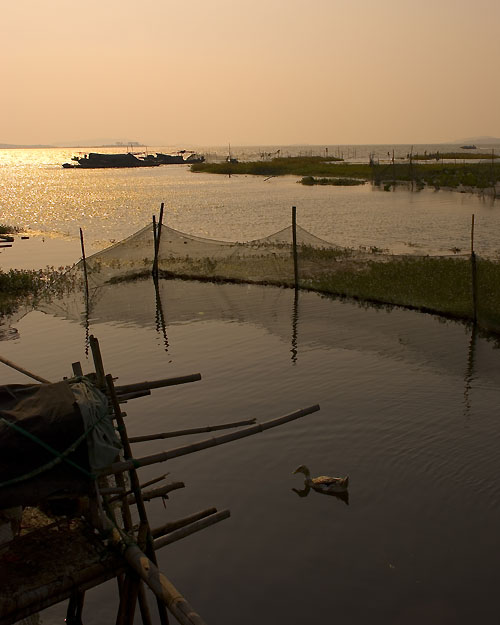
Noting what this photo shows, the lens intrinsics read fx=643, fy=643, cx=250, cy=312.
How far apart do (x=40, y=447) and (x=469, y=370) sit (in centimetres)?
949

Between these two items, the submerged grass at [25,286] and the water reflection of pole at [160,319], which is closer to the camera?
the water reflection of pole at [160,319]

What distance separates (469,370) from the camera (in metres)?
Result: 12.4

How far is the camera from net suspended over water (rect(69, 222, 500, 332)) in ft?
53.1

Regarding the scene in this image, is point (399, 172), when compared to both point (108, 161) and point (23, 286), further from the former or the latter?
point (108, 161)

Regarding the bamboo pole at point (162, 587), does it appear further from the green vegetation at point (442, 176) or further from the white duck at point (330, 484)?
the green vegetation at point (442, 176)

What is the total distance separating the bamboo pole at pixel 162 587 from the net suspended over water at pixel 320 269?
37.2ft

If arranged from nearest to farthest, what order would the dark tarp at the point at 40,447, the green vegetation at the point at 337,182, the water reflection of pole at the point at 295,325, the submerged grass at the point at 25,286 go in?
the dark tarp at the point at 40,447, the water reflection of pole at the point at 295,325, the submerged grass at the point at 25,286, the green vegetation at the point at 337,182

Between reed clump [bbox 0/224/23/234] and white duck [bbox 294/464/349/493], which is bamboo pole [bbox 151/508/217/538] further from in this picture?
reed clump [bbox 0/224/23/234]

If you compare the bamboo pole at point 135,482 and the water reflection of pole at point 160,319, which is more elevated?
the bamboo pole at point 135,482

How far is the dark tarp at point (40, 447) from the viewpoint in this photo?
15.6 ft

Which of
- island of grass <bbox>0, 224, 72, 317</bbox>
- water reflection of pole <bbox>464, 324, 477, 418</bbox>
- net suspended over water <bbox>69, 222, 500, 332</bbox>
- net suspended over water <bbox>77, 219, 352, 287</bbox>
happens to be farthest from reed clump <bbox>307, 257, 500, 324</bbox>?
island of grass <bbox>0, 224, 72, 317</bbox>

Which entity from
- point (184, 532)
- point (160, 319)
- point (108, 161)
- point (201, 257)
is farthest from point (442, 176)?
point (108, 161)

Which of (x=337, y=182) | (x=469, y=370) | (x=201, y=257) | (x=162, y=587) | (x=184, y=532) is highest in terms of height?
(x=337, y=182)

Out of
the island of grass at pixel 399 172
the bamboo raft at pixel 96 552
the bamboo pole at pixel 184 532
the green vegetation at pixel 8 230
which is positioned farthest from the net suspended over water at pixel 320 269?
the island of grass at pixel 399 172
